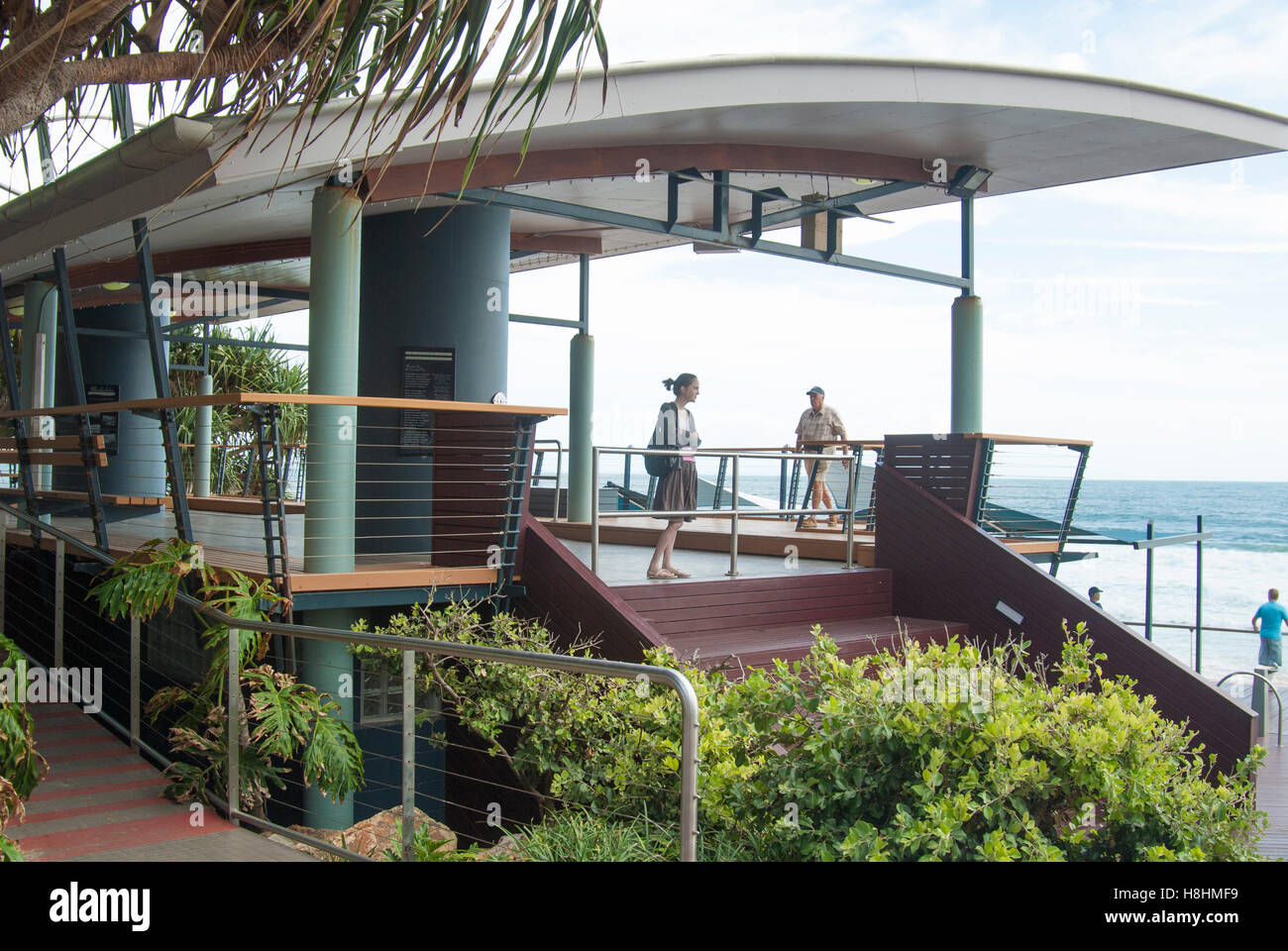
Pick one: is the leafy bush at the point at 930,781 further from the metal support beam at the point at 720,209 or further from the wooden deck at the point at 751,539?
the metal support beam at the point at 720,209

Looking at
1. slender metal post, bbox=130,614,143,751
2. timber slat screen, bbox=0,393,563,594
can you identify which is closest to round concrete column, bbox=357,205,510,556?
timber slat screen, bbox=0,393,563,594

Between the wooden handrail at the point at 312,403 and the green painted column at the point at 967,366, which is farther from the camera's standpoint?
the green painted column at the point at 967,366

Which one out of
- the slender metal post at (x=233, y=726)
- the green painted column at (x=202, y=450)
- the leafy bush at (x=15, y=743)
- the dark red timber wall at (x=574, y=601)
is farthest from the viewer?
the green painted column at (x=202, y=450)

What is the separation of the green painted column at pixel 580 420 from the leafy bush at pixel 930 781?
28.5 ft

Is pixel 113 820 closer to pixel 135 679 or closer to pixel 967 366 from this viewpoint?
pixel 135 679

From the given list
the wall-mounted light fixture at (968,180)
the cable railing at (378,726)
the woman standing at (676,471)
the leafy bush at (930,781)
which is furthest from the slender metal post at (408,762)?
the wall-mounted light fixture at (968,180)

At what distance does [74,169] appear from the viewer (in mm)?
7852

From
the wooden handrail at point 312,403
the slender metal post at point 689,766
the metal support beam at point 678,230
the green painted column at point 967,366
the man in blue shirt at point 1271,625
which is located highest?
the metal support beam at point 678,230

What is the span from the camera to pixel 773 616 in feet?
27.7

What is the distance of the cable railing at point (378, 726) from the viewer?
421 cm

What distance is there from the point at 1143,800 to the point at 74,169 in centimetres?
768
